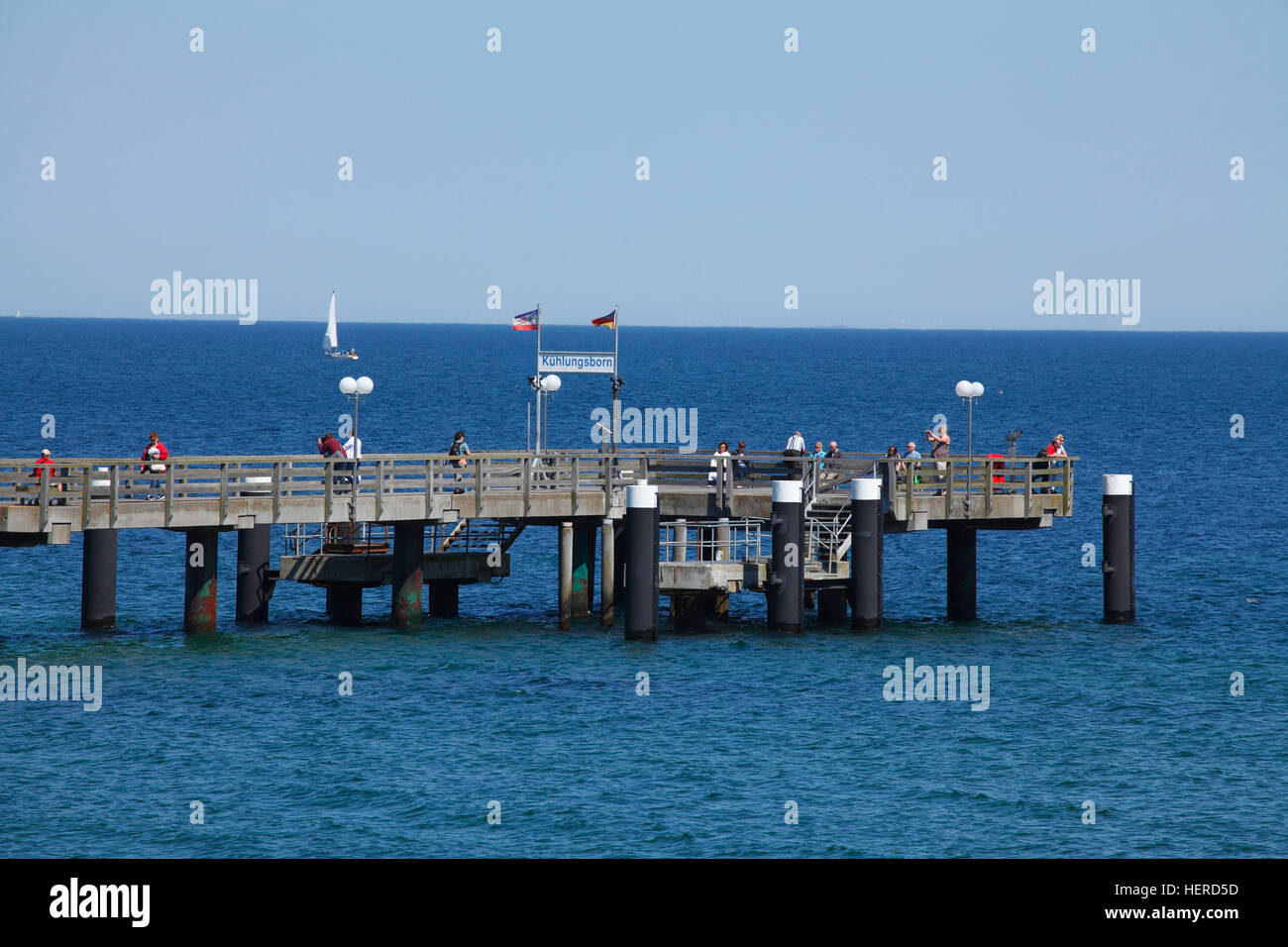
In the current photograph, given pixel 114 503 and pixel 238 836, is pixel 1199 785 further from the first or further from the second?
pixel 114 503

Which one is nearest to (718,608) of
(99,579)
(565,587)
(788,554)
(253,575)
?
(565,587)

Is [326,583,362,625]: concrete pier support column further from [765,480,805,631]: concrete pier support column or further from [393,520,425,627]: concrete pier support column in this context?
[765,480,805,631]: concrete pier support column

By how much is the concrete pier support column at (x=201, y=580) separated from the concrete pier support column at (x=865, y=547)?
38.4 feet

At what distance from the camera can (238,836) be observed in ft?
68.2

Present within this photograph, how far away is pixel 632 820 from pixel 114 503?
1232cm

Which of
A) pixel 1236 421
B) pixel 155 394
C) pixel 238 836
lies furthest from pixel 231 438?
pixel 238 836

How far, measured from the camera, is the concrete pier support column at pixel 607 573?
32812mm

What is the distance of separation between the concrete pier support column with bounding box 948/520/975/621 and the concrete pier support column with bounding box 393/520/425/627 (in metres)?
10.9

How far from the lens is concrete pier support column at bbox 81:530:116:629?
30.8 meters

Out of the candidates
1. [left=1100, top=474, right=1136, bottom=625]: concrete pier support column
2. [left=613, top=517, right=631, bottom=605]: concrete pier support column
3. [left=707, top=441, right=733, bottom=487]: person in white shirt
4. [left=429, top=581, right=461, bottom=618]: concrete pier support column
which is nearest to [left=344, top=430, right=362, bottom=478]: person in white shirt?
[left=429, top=581, right=461, bottom=618]: concrete pier support column

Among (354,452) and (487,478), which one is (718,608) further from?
(354,452)

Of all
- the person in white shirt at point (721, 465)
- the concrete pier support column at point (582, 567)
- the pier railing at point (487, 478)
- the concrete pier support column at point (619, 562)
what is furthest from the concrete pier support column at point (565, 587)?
the person in white shirt at point (721, 465)

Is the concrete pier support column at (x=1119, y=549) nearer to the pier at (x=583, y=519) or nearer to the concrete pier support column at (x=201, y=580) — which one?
the pier at (x=583, y=519)
